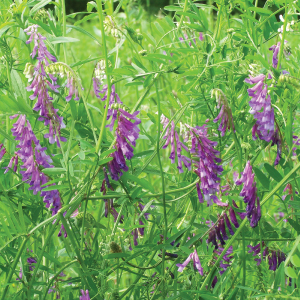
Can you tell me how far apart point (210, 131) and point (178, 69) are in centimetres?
24

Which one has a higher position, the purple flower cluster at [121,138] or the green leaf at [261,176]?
→ the purple flower cluster at [121,138]

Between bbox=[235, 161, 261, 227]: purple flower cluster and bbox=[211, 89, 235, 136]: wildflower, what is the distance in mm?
98

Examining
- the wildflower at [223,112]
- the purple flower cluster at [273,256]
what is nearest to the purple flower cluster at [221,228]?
the purple flower cluster at [273,256]

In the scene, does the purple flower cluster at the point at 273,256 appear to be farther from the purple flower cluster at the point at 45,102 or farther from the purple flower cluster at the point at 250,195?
the purple flower cluster at the point at 45,102

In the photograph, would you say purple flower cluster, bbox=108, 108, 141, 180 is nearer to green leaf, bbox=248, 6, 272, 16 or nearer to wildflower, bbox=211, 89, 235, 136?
wildflower, bbox=211, 89, 235, 136

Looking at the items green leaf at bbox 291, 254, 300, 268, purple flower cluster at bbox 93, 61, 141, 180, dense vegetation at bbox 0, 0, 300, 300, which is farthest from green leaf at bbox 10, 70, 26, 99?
green leaf at bbox 291, 254, 300, 268

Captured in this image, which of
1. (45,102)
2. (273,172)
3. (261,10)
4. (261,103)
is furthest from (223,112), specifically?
(45,102)

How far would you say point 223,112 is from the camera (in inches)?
38.0

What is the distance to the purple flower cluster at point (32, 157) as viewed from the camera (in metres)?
1.03

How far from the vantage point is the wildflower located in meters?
0.94

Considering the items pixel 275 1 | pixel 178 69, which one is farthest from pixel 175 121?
pixel 275 1

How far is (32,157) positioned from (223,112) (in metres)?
0.46

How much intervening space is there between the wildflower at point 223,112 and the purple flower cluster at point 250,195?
98 millimetres

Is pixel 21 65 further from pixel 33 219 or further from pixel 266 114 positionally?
pixel 266 114
